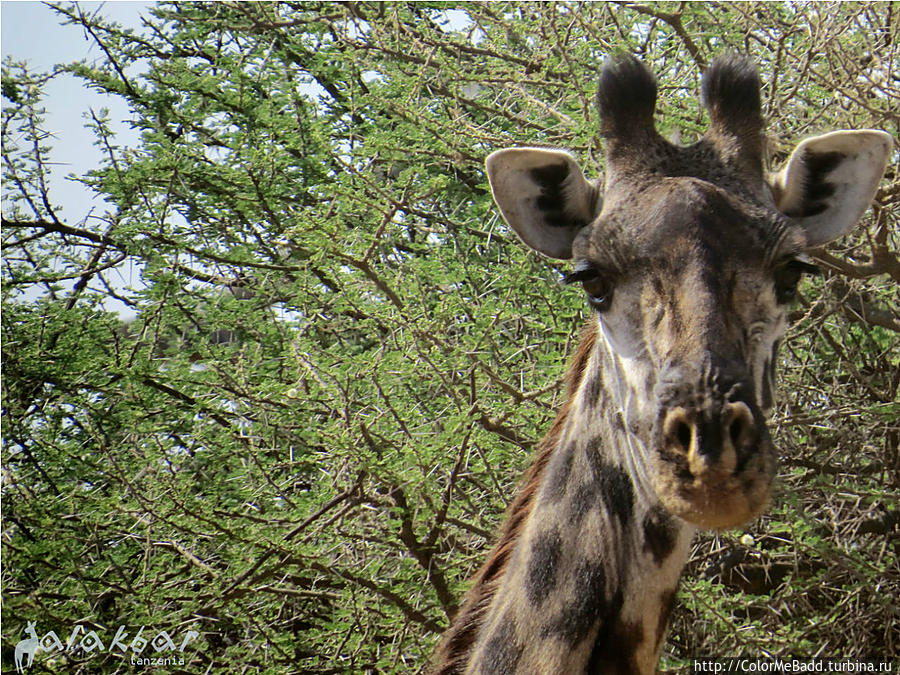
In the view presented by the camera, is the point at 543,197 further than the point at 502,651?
Yes

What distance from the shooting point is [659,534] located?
2.92m

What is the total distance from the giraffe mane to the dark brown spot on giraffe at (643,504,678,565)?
0.48 meters

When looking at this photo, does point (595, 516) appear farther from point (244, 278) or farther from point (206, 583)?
point (244, 278)

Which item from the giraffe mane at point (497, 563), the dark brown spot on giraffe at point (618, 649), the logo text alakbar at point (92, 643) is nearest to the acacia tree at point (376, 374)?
the logo text alakbar at point (92, 643)

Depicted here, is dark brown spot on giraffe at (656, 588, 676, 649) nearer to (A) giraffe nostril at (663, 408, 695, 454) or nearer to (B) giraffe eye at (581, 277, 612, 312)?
(A) giraffe nostril at (663, 408, 695, 454)

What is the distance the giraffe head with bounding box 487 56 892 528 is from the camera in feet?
8.30

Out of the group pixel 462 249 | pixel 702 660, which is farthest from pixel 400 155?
pixel 702 660

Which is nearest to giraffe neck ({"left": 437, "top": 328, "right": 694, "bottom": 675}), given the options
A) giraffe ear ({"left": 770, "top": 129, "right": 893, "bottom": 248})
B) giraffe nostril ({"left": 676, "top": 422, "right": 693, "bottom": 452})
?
giraffe nostril ({"left": 676, "top": 422, "right": 693, "bottom": 452})

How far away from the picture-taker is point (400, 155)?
254 inches

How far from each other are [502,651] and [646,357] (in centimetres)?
96

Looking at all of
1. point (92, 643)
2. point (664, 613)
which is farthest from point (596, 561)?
point (92, 643)

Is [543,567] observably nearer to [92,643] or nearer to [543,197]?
[543,197]

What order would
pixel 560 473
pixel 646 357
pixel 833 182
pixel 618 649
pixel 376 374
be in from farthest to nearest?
pixel 376 374, pixel 833 182, pixel 560 473, pixel 618 649, pixel 646 357

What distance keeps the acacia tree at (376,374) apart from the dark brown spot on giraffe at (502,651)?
184cm
